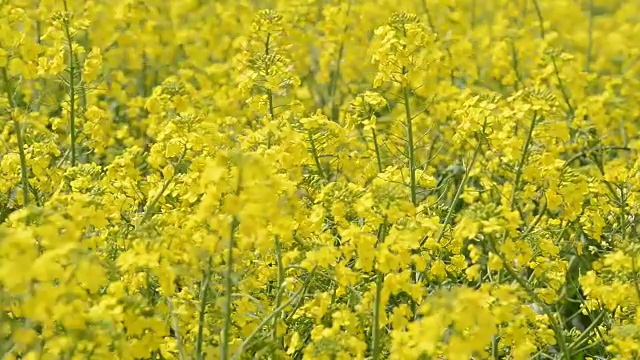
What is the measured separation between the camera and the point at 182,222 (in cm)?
415

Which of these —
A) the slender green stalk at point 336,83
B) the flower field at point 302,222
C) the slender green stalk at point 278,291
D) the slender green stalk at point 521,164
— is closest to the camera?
the flower field at point 302,222

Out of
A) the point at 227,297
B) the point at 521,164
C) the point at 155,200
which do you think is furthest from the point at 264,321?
the point at 521,164

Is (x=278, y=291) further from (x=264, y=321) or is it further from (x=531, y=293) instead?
(x=531, y=293)

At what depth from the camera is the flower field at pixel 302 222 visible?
10.4 feet

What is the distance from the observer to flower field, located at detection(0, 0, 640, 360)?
318 cm

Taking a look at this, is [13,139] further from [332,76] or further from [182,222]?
[332,76]

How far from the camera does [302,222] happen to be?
13.7 ft

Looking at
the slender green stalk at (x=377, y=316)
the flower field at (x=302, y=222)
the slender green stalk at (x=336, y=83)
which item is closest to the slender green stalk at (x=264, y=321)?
the flower field at (x=302, y=222)

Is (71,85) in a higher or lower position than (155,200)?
higher

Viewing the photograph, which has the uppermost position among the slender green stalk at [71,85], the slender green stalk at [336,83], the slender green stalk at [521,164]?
the slender green stalk at [71,85]

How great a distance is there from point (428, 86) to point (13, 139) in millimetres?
2108

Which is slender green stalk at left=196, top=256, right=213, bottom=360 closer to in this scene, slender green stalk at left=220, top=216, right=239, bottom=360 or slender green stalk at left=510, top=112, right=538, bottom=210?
slender green stalk at left=220, top=216, right=239, bottom=360

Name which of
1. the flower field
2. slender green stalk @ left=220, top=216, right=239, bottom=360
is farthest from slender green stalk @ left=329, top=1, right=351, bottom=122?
slender green stalk @ left=220, top=216, right=239, bottom=360

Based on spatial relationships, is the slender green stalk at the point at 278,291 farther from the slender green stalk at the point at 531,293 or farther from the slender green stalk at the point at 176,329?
the slender green stalk at the point at 531,293
